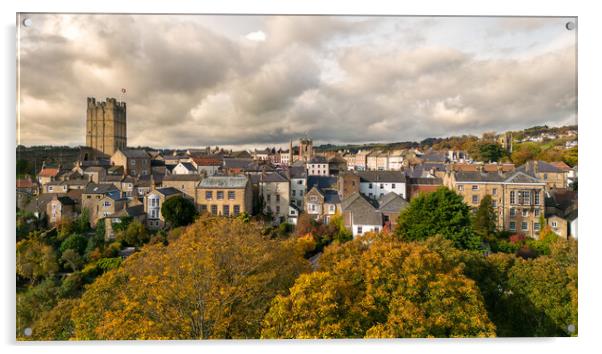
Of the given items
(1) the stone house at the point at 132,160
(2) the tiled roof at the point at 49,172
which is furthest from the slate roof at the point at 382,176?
(2) the tiled roof at the point at 49,172

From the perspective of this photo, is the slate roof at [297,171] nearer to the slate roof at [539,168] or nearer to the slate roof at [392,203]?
the slate roof at [392,203]

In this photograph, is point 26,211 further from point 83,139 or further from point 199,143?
point 199,143

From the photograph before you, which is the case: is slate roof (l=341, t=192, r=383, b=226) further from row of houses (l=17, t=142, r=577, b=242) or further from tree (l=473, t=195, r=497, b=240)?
tree (l=473, t=195, r=497, b=240)

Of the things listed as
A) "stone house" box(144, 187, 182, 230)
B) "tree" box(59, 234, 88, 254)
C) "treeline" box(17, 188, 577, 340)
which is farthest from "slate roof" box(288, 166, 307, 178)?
"tree" box(59, 234, 88, 254)

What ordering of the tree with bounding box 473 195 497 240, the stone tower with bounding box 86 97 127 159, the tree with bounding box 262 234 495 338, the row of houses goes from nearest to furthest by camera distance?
the tree with bounding box 262 234 495 338 → the stone tower with bounding box 86 97 127 159 → the row of houses → the tree with bounding box 473 195 497 240

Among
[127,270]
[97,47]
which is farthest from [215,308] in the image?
[97,47]
